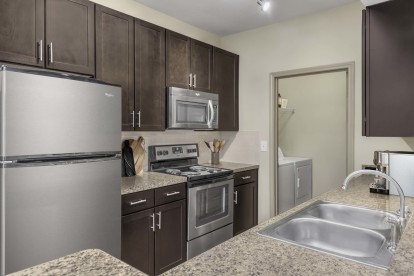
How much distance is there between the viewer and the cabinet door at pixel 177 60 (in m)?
2.75

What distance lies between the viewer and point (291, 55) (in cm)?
320

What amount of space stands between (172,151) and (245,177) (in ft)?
3.03

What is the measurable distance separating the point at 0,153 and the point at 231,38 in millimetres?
3084

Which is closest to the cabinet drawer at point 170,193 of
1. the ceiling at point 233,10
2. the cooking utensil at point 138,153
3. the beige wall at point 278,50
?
the cooking utensil at point 138,153

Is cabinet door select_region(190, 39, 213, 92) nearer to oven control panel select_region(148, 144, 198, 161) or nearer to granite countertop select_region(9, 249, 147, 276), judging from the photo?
oven control panel select_region(148, 144, 198, 161)

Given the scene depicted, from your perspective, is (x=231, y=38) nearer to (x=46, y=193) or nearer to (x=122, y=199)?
(x=122, y=199)

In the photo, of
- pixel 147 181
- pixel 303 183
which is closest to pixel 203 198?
pixel 147 181

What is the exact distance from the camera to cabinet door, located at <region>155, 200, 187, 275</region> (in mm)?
2305

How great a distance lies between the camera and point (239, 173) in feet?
10.5

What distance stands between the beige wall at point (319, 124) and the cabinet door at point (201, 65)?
4.96 feet

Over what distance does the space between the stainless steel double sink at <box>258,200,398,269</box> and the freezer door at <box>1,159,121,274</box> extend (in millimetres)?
1092

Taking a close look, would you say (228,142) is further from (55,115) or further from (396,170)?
(55,115)

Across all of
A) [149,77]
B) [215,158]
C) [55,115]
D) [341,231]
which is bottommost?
[341,231]

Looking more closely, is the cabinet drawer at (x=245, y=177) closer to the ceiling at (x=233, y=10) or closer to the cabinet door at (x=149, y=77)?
the cabinet door at (x=149, y=77)
